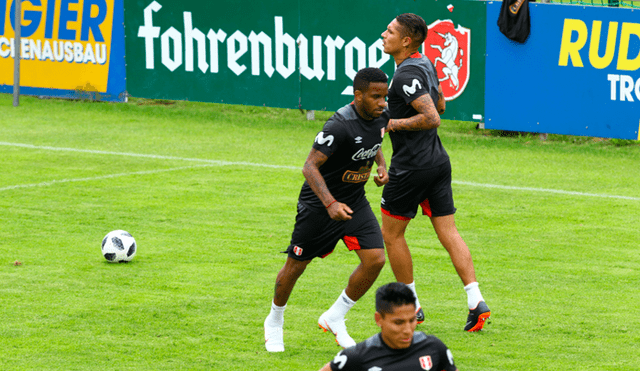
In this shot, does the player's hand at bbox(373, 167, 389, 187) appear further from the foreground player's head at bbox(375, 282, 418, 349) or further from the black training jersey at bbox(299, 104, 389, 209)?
the foreground player's head at bbox(375, 282, 418, 349)

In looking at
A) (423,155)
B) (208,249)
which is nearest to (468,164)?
(208,249)

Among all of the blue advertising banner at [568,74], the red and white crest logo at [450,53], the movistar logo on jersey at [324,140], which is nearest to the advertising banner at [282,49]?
the red and white crest logo at [450,53]

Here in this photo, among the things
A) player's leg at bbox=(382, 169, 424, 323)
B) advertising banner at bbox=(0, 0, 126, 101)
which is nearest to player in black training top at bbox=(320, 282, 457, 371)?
player's leg at bbox=(382, 169, 424, 323)

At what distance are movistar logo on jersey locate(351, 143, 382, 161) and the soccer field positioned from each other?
1316 mm

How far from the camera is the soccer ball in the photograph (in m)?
8.68

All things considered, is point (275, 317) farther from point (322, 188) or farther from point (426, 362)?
point (426, 362)

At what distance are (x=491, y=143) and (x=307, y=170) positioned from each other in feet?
33.8

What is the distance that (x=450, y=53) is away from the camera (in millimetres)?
16500

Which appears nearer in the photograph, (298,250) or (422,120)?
(298,250)

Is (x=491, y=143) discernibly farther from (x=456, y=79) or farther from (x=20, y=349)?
(x=20, y=349)

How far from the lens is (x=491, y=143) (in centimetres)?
1603

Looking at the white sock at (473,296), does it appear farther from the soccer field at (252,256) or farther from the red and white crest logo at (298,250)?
the red and white crest logo at (298,250)

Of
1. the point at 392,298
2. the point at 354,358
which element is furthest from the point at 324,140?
the point at 354,358

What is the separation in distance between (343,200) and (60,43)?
14.9 m
